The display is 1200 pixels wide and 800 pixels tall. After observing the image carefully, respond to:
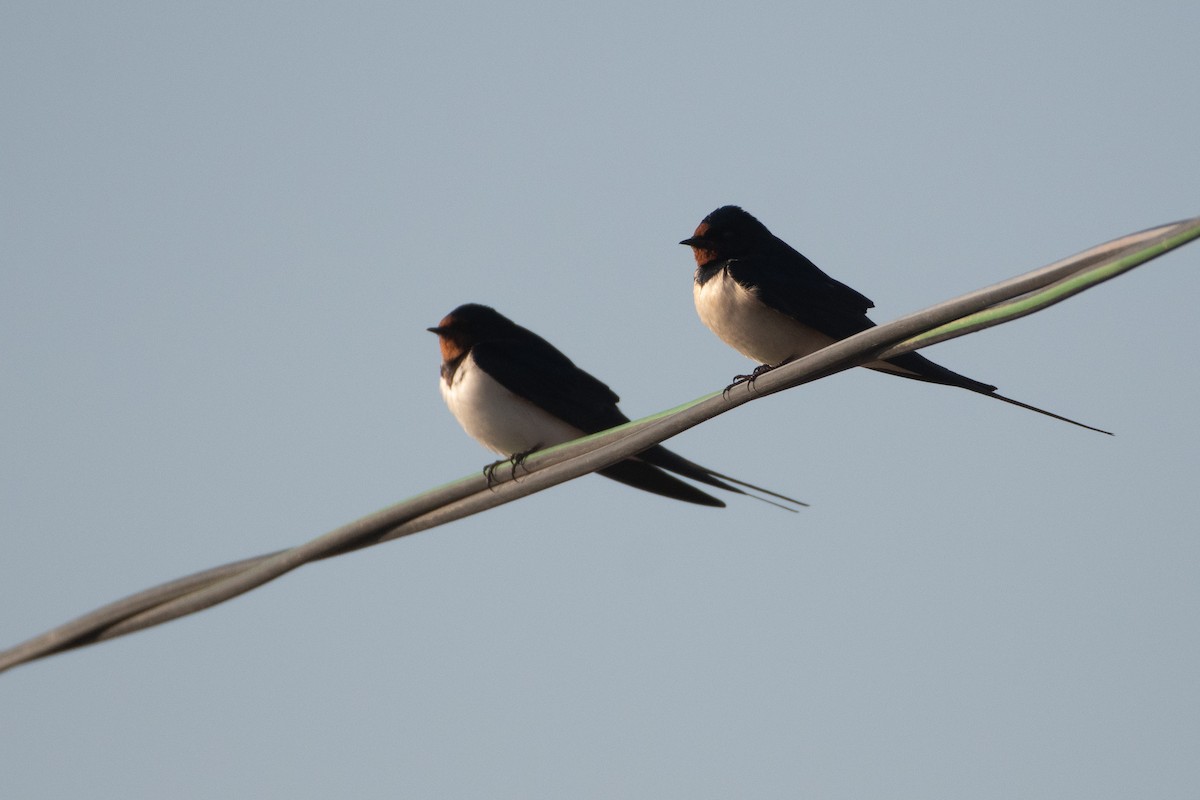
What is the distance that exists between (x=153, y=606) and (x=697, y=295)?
2255 mm

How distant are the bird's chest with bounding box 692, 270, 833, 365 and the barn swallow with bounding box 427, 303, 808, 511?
1.58 feet

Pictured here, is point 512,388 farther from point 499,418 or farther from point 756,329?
point 756,329

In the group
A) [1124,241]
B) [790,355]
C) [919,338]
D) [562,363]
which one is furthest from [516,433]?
[1124,241]

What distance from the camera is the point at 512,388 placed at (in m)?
5.39

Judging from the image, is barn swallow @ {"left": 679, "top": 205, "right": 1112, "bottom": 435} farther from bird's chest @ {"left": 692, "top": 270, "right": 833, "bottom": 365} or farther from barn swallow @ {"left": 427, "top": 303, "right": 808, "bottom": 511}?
barn swallow @ {"left": 427, "top": 303, "right": 808, "bottom": 511}

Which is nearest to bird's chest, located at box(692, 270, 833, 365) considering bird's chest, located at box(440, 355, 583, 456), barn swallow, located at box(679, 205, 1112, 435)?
barn swallow, located at box(679, 205, 1112, 435)

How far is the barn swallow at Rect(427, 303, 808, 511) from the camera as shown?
536 cm

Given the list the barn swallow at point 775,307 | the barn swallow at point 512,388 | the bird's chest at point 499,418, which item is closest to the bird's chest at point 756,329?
the barn swallow at point 775,307

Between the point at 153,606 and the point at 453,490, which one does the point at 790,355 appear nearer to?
the point at 453,490

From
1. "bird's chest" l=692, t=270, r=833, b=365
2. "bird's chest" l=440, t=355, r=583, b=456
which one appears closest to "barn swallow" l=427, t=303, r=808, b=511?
"bird's chest" l=440, t=355, r=583, b=456

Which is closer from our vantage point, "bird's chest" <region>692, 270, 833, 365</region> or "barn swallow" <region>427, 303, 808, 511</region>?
"bird's chest" <region>692, 270, 833, 365</region>

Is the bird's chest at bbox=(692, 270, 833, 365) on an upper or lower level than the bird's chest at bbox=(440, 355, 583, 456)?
upper

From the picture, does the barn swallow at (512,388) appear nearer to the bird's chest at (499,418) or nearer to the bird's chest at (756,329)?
the bird's chest at (499,418)

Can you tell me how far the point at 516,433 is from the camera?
17.5ft
